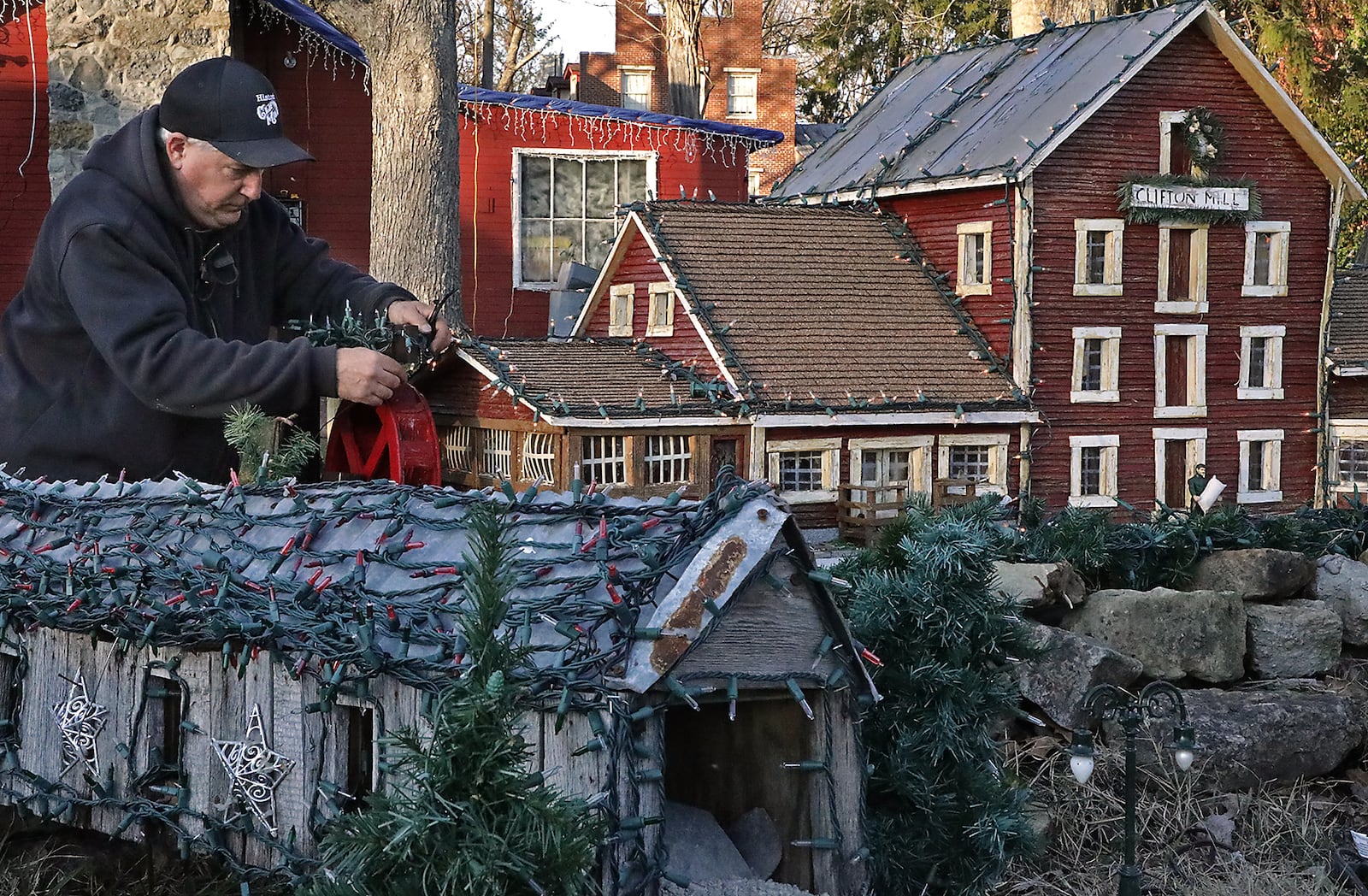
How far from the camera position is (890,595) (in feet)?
15.4

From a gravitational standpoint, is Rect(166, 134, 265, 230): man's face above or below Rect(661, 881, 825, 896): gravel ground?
above

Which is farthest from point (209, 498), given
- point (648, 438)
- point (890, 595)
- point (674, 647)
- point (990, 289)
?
point (990, 289)

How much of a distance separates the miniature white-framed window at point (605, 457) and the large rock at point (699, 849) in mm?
5972

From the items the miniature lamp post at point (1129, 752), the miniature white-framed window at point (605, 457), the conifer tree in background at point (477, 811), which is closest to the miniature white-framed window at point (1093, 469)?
the miniature white-framed window at point (605, 457)

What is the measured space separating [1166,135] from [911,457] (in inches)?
137

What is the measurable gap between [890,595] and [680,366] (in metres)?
6.26

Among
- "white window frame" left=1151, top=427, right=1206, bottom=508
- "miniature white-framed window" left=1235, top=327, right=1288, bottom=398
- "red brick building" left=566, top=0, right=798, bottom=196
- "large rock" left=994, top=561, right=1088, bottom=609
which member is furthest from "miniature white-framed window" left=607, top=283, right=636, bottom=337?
"red brick building" left=566, top=0, right=798, bottom=196

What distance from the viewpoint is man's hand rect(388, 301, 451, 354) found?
16.2 ft

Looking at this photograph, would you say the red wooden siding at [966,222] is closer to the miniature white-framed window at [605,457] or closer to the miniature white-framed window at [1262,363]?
the miniature white-framed window at [1262,363]

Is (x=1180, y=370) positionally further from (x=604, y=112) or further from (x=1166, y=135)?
(x=604, y=112)

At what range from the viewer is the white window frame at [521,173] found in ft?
57.5

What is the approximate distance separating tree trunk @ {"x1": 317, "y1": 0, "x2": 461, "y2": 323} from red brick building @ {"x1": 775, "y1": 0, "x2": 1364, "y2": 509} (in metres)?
3.63

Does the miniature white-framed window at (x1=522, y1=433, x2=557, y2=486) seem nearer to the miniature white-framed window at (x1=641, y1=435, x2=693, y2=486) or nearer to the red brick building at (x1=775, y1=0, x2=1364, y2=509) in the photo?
the miniature white-framed window at (x1=641, y1=435, x2=693, y2=486)

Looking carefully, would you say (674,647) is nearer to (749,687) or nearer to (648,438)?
(749,687)
